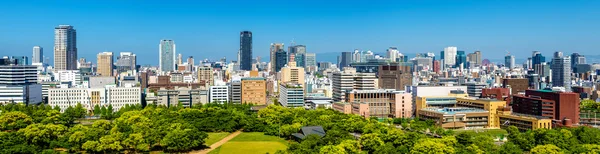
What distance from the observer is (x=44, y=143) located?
93.1ft

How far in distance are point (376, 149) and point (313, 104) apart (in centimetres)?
3122

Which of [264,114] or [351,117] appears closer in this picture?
[351,117]

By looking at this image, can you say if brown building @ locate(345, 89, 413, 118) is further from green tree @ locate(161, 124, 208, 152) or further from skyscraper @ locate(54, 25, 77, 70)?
skyscraper @ locate(54, 25, 77, 70)

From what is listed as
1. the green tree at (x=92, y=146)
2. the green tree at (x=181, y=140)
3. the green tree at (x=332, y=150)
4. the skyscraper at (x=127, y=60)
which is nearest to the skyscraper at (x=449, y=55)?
the skyscraper at (x=127, y=60)

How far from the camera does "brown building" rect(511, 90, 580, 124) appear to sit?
40.8m

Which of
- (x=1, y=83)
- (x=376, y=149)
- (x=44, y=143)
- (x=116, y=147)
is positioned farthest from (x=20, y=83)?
(x=376, y=149)

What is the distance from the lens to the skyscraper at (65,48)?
4599 inches

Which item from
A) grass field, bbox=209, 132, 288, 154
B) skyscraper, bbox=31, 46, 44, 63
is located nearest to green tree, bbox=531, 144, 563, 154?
grass field, bbox=209, 132, 288, 154

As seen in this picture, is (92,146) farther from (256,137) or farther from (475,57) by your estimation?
(475,57)

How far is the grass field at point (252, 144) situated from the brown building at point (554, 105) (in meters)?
22.6

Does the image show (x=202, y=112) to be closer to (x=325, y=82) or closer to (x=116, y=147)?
(x=116, y=147)

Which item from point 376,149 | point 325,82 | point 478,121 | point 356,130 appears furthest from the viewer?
point 325,82

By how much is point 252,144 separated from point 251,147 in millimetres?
1079

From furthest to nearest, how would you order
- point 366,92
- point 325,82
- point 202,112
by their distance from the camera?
1. point 325,82
2. point 366,92
3. point 202,112
